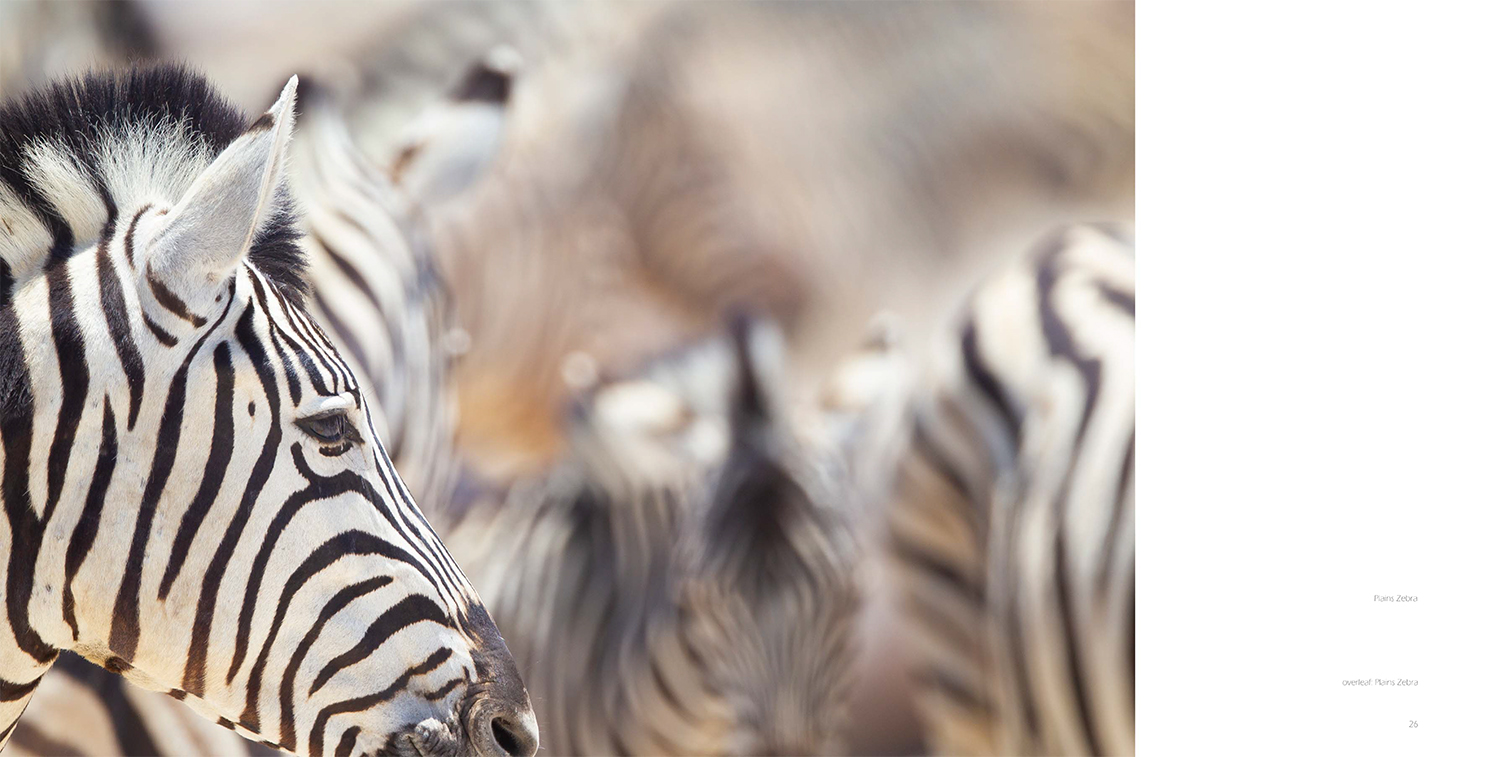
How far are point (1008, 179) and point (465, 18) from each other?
927 millimetres

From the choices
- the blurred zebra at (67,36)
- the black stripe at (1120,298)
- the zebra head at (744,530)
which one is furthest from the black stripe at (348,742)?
the black stripe at (1120,298)

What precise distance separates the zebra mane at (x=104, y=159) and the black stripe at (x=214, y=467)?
0.15 m

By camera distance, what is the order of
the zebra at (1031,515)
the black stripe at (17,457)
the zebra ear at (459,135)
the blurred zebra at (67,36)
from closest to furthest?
1. the black stripe at (17,457)
2. the blurred zebra at (67,36)
3. the zebra ear at (459,135)
4. the zebra at (1031,515)

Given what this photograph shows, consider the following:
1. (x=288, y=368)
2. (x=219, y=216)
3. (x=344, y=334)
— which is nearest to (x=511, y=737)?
(x=288, y=368)

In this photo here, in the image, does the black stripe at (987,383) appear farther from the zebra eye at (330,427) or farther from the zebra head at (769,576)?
the zebra eye at (330,427)

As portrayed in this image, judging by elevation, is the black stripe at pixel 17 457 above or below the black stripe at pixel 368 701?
above

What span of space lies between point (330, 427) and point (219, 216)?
185mm

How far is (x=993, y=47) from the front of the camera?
6.60ft

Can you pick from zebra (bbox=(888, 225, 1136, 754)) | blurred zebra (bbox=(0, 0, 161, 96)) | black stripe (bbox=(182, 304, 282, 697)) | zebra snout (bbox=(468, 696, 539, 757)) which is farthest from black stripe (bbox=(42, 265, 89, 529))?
zebra (bbox=(888, 225, 1136, 754))

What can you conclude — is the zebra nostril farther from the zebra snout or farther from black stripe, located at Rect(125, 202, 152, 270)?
black stripe, located at Rect(125, 202, 152, 270)

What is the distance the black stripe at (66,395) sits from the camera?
35.0 inches

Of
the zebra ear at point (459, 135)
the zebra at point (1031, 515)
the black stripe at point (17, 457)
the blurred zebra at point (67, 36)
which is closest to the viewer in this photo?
the black stripe at point (17, 457)
